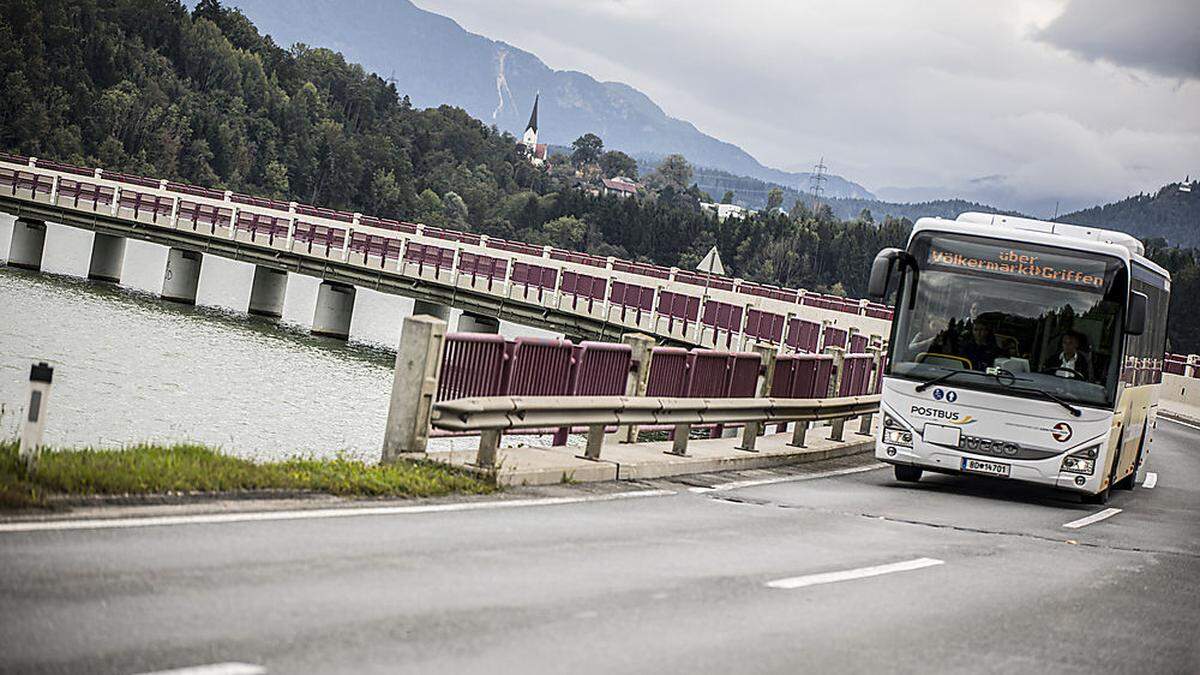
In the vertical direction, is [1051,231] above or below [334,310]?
above

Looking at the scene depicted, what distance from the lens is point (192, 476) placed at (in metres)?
9.98

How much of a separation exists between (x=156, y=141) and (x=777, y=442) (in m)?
140

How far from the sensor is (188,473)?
10.0 meters

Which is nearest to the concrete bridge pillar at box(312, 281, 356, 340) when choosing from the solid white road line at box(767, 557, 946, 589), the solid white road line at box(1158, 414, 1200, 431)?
the solid white road line at box(1158, 414, 1200, 431)

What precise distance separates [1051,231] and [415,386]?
8.68 metres

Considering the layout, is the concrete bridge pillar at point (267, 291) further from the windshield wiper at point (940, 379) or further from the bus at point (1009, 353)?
the windshield wiper at point (940, 379)

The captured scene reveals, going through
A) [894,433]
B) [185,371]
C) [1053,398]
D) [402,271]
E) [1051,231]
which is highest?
[1051,231]

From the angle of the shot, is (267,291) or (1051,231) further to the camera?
(267,291)

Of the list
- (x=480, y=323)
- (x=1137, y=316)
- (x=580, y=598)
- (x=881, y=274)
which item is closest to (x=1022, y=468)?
(x=1137, y=316)

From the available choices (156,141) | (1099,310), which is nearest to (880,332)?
(1099,310)

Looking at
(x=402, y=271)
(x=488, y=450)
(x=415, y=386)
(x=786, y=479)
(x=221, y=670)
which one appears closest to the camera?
(x=221, y=670)

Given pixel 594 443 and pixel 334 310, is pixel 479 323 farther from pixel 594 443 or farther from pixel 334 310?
pixel 594 443

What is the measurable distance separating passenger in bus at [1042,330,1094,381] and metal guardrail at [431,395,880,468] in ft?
10.6

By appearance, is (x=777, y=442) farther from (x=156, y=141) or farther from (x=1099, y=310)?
(x=156, y=141)
